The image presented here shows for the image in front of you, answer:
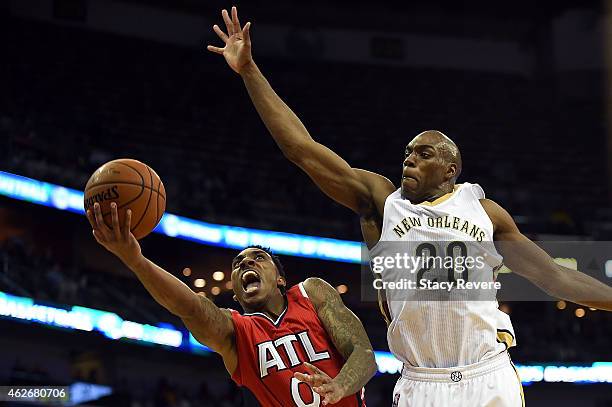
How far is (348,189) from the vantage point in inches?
158

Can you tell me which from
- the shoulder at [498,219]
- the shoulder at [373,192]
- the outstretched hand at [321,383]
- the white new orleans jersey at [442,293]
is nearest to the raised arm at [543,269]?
the shoulder at [498,219]

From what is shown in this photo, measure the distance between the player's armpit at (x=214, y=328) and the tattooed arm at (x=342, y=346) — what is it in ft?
1.67

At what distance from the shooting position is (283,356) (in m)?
4.54

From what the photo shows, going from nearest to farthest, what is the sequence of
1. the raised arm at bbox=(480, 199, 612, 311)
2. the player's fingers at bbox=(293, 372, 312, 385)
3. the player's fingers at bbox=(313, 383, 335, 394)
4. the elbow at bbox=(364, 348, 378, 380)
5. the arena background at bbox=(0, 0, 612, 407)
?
the player's fingers at bbox=(293, 372, 312, 385) < the player's fingers at bbox=(313, 383, 335, 394) < the raised arm at bbox=(480, 199, 612, 311) < the elbow at bbox=(364, 348, 378, 380) < the arena background at bbox=(0, 0, 612, 407)

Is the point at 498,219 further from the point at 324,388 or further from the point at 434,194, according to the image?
the point at 324,388

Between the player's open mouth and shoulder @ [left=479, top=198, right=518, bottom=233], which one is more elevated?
shoulder @ [left=479, top=198, right=518, bottom=233]

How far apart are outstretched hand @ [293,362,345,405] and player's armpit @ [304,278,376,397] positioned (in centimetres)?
12

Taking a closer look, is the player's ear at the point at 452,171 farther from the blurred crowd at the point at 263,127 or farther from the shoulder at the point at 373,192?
the blurred crowd at the point at 263,127

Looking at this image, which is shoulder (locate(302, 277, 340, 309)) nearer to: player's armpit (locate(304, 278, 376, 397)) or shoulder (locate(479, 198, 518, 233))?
player's armpit (locate(304, 278, 376, 397))

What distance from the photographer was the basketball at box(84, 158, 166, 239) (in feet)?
12.0

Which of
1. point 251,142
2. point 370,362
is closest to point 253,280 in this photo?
point 370,362

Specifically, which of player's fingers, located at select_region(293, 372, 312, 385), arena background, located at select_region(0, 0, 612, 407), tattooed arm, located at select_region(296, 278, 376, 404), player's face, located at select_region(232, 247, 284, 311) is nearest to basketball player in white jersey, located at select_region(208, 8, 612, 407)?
tattooed arm, located at select_region(296, 278, 376, 404)

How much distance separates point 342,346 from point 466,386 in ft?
3.01

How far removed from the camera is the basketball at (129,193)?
3.65 meters
